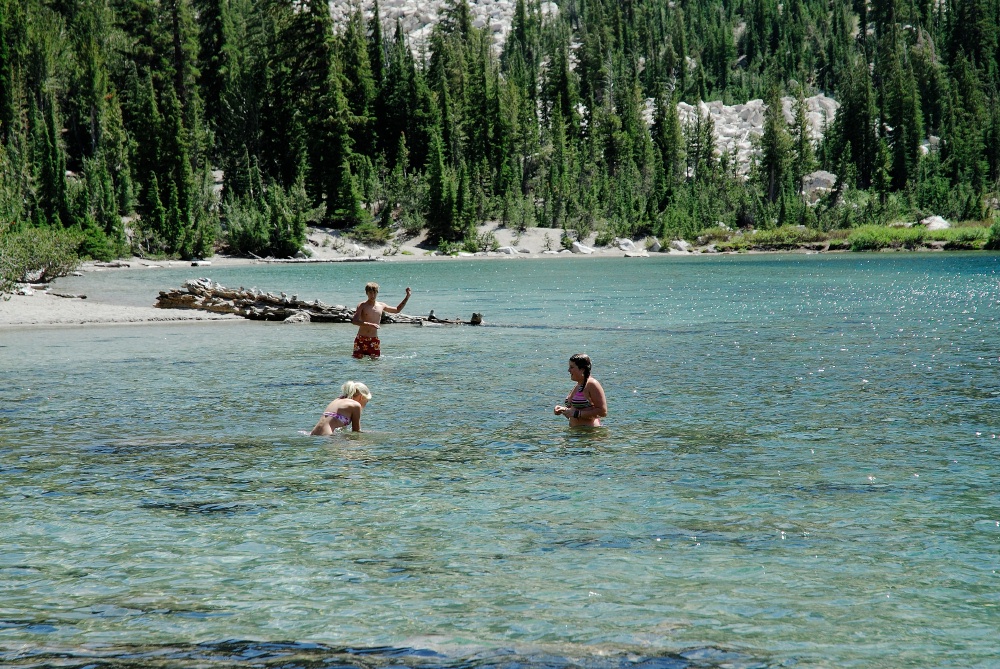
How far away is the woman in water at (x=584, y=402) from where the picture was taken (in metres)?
12.5

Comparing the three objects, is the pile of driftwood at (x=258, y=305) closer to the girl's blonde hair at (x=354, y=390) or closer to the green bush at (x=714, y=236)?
the girl's blonde hair at (x=354, y=390)

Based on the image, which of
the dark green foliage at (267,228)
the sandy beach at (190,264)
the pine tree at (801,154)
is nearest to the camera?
the sandy beach at (190,264)

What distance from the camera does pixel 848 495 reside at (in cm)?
927

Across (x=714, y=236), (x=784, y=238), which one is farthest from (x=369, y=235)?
(x=784, y=238)

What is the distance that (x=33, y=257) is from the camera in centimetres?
4397

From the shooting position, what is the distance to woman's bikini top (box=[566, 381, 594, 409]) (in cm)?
1271

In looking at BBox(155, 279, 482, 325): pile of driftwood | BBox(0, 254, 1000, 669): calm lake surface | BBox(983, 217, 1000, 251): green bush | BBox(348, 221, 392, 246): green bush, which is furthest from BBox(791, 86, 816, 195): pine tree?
BBox(0, 254, 1000, 669): calm lake surface

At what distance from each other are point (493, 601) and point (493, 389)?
9.90 meters

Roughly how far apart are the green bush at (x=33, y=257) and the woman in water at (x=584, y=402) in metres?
27.6

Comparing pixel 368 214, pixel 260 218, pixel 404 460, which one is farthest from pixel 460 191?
pixel 404 460

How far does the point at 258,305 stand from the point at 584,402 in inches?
828

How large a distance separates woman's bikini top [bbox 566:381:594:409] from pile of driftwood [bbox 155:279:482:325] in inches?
626

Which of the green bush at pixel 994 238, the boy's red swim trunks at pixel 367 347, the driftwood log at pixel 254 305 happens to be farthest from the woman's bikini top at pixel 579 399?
the green bush at pixel 994 238

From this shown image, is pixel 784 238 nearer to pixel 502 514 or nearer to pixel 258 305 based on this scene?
pixel 258 305
